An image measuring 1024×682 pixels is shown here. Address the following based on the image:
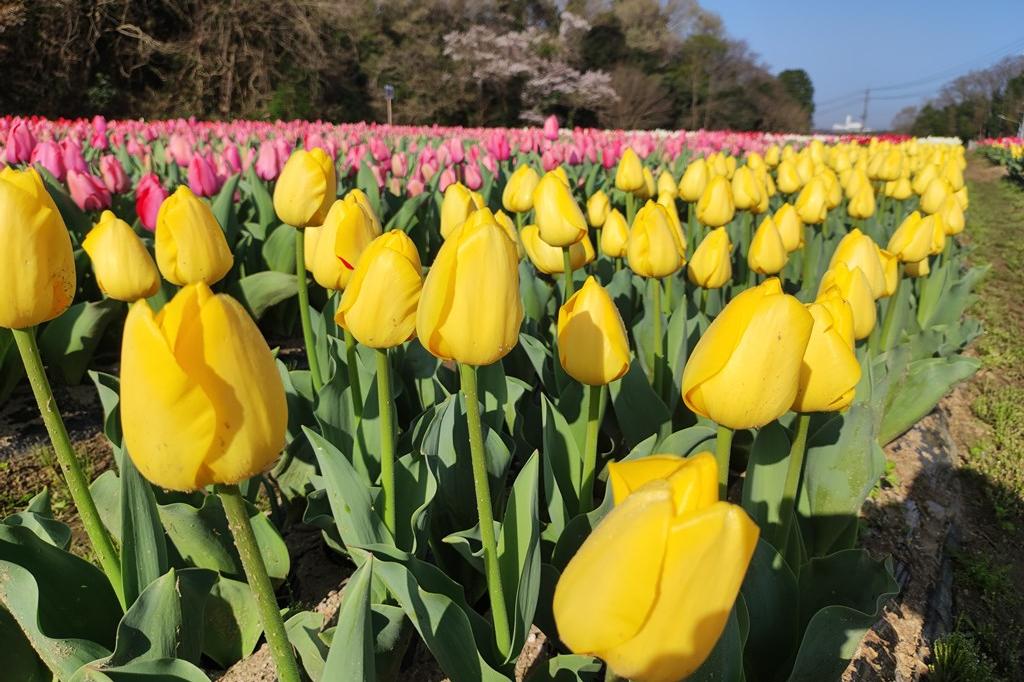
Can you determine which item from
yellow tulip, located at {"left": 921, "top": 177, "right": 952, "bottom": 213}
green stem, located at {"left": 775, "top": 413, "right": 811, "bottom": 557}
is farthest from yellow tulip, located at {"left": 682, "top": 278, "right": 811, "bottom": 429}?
yellow tulip, located at {"left": 921, "top": 177, "right": 952, "bottom": 213}

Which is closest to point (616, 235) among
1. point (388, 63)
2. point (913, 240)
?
point (913, 240)

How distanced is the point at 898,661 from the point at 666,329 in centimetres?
120

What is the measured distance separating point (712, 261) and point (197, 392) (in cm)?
187

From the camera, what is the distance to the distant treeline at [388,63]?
2145 cm

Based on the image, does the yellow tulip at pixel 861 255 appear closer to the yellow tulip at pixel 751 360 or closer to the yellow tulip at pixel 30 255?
the yellow tulip at pixel 751 360

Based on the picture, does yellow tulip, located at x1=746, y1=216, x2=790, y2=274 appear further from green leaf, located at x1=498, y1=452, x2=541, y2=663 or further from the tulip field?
green leaf, located at x1=498, y1=452, x2=541, y2=663

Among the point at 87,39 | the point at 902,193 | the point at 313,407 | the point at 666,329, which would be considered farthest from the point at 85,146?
the point at 87,39

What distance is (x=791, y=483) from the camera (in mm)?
1407

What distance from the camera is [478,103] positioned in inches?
1361

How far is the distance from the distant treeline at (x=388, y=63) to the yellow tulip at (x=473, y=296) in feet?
77.4

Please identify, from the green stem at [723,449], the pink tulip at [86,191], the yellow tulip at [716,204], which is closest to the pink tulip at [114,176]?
the pink tulip at [86,191]

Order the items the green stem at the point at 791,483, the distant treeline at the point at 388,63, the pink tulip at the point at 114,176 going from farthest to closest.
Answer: the distant treeline at the point at 388,63 → the pink tulip at the point at 114,176 → the green stem at the point at 791,483

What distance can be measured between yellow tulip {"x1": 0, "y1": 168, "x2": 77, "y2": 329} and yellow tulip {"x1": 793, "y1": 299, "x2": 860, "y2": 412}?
1.16 meters

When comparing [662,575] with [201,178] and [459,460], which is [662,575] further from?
[201,178]
